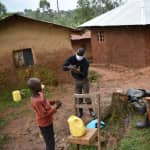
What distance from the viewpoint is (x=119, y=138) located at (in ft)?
21.9

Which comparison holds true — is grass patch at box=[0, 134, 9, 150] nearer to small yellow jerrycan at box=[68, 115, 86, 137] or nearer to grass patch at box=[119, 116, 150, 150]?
small yellow jerrycan at box=[68, 115, 86, 137]

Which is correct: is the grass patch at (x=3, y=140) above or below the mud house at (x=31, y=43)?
below

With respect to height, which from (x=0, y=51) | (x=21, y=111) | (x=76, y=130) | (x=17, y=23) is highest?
(x=17, y=23)

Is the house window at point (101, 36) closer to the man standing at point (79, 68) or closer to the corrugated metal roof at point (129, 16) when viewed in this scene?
the corrugated metal roof at point (129, 16)

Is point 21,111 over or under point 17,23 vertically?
under

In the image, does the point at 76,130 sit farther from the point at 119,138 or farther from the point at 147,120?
the point at 147,120

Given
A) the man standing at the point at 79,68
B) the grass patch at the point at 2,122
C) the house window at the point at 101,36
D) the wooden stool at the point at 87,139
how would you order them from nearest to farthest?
the wooden stool at the point at 87,139, the man standing at the point at 79,68, the grass patch at the point at 2,122, the house window at the point at 101,36

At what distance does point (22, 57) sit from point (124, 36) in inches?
238

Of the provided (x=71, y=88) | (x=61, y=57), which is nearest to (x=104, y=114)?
(x=71, y=88)

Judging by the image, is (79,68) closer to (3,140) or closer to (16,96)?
(3,140)

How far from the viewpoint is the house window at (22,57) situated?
12231 millimetres

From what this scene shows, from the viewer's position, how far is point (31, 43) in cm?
1214

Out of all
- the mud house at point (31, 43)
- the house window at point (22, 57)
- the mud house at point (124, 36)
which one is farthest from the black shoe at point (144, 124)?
the mud house at point (124, 36)

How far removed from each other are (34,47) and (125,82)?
13.2 ft
